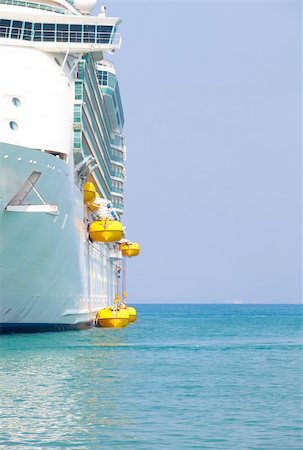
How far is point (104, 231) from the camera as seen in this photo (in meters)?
47.9

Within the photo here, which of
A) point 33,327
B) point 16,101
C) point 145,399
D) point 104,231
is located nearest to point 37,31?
point 16,101

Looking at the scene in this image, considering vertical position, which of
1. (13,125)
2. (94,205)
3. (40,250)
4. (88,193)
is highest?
(13,125)

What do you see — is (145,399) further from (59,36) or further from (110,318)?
(110,318)

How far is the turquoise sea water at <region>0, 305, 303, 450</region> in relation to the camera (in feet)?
49.5

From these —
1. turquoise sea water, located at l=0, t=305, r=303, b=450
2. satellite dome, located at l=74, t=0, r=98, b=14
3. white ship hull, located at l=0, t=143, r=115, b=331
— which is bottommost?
turquoise sea water, located at l=0, t=305, r=303, b=450

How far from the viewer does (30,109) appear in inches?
1442

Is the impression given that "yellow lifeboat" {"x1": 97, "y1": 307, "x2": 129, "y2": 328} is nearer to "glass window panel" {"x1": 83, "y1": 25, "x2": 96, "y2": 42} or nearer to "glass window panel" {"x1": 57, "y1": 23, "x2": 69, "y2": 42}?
"glass window panel" {"x1": 83, "y1": 25, "x2": 96, "y2": 42}

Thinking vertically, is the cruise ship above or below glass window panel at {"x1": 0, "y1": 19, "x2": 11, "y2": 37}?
below

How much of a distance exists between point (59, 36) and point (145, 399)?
23084mm

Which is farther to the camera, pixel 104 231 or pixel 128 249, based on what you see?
pixel 128 249

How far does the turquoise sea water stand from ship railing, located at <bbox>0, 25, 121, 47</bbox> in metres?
12.9

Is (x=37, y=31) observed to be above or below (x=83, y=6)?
below

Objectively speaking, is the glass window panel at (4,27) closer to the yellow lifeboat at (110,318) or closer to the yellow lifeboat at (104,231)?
the yellow lifeboat at (104,231)

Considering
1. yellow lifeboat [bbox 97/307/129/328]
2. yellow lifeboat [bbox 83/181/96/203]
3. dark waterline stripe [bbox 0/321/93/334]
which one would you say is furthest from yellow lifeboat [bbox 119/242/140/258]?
dark waterline stripe [bbox 0/321/93/334]
